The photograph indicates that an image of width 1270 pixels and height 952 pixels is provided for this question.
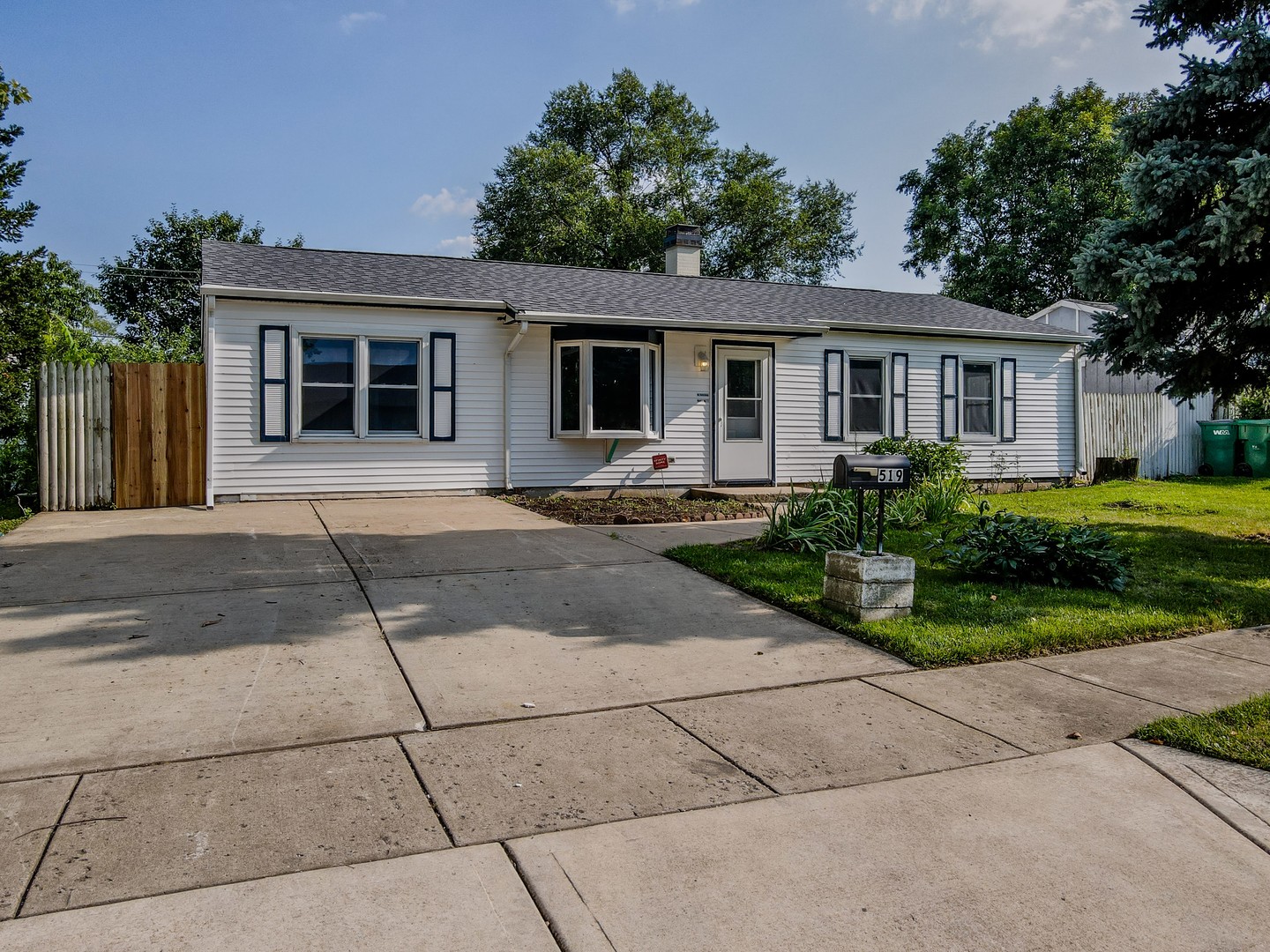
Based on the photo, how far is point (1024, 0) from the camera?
1249 centimetres

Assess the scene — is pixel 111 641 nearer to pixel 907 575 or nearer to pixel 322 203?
pixel 907 575

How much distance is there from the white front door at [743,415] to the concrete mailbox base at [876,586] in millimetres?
8848

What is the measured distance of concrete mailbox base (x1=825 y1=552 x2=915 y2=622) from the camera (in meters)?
5.65

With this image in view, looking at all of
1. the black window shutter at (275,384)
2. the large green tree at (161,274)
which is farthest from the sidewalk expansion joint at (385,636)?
the large green tree at (161,274)

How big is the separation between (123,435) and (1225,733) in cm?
1208

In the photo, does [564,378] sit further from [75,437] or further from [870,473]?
[870,473]

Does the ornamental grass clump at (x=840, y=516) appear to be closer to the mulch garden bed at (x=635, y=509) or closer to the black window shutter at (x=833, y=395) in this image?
the mulch garden bed at (x=635, y=509)

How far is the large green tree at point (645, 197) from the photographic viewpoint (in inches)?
1344

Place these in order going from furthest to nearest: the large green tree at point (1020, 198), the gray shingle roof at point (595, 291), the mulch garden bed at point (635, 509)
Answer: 1. the large green tree at point (1020, 198)
2. the gray shingle roof at point (595, 291)
3. the mulch garden bed at point (635, 509)

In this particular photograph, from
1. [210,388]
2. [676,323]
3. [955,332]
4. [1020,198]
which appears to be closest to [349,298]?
[210,388]

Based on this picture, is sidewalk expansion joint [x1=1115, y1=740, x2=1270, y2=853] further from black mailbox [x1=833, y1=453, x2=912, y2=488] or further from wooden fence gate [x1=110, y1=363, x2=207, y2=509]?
wooden fence gate [x1=110, y1=363, x2=207, y2=509]

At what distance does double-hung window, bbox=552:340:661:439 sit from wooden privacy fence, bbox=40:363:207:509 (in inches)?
197

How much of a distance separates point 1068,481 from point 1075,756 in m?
15.2

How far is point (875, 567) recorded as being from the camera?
18.6ft
